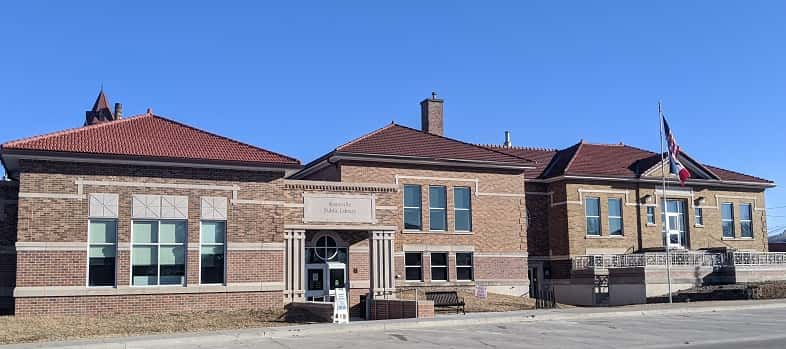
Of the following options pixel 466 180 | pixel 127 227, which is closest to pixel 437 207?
pixel 466 180

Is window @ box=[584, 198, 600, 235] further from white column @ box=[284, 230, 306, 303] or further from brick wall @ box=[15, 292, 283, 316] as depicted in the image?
brick wall @ box=[15, 292, 283, 316]

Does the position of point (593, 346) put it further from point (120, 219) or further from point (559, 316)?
point (120, 219)

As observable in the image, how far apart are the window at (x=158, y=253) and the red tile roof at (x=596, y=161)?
1880 centimetres

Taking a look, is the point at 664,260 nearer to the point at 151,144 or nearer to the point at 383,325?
the point at 383,325

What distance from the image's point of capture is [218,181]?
26359 millimetres

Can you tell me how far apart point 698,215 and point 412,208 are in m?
17.7

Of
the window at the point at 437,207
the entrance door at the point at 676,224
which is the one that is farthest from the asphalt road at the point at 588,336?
the entrance door at the point at 676,224

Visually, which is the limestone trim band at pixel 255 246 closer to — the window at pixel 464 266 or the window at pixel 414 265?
the window at pixel 414 265

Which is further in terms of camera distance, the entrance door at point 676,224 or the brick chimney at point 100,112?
the brick chimney at point 100,112

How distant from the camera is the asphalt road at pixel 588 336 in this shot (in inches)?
719

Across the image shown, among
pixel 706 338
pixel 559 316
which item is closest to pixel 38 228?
pixel 559 316

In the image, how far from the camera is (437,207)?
3397cm

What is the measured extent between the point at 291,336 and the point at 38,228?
30.0 ft

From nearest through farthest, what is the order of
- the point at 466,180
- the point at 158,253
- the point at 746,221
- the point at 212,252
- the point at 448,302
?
the point at 158,253
the point at 212,252
the point at 448,302
the point at 466,180
the point at 746,221
